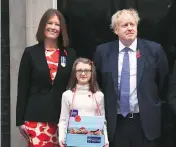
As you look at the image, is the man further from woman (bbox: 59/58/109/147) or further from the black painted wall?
the black painted wall

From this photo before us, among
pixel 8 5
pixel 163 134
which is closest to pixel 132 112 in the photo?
pixel 163 134

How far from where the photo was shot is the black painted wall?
5.59 m

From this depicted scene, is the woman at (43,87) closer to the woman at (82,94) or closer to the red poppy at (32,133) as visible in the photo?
the red poppy at (32,133)

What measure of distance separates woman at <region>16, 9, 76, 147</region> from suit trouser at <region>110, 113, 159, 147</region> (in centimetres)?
63

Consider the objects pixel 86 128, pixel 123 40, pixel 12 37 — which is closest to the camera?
pixel 86 128

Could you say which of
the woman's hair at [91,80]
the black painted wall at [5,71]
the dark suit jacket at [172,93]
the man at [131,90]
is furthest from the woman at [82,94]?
the black painted wall at [5,71]

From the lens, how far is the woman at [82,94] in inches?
163

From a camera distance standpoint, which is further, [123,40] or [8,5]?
[8,5]

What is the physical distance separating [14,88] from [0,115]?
395mm

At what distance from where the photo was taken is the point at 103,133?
4.08m

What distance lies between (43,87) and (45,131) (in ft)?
1.39

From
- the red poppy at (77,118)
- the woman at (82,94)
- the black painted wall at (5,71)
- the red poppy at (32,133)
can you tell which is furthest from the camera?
the black painted wall at (5,71)

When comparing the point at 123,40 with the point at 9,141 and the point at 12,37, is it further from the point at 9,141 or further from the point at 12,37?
the point at 9,141

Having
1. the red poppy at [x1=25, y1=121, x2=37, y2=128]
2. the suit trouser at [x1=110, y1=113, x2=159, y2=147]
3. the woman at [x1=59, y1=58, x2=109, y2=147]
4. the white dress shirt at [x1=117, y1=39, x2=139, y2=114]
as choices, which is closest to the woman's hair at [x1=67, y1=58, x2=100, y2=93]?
the woman at [x1=59, y1=58, x2=109, y2=147]
